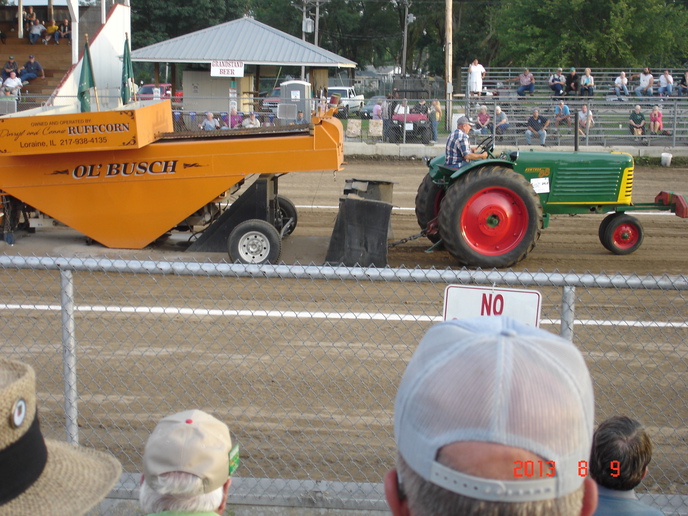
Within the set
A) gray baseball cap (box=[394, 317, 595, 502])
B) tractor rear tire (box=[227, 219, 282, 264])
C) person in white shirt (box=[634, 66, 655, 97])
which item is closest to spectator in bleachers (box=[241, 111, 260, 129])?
tractor rear tire (box=[227, 219, 282, 264])

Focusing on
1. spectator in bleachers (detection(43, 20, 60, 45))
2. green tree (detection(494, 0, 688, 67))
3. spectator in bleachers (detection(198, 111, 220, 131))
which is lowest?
spectator in bleachers (detection(198, 111, 220, 131))

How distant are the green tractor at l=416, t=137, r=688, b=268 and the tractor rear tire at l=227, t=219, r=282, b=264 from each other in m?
1.81

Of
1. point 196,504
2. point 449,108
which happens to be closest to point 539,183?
point 196,504

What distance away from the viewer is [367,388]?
217 inches

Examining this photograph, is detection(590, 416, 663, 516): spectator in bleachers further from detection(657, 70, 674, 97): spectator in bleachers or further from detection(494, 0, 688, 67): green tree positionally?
detection(494, 0, 688, 67): green tree

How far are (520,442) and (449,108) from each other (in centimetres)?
2090

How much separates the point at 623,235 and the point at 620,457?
773 centimetres

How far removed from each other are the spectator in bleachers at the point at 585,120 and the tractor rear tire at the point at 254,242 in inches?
521

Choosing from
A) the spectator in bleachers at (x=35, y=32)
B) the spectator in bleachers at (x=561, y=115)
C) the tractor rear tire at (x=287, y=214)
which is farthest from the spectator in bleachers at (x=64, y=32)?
the tractor rear tire at (x=287, y=214)

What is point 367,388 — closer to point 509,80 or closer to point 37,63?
point 37,63

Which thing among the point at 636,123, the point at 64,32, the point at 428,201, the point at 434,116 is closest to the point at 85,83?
the point at 428,201

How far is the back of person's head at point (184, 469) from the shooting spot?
2.09 metres

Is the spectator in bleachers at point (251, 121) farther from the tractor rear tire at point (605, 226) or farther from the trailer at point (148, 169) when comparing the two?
the tractor rear tire at point (605, 226)

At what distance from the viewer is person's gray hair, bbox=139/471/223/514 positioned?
208cm
